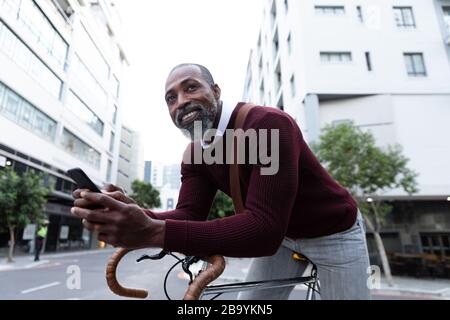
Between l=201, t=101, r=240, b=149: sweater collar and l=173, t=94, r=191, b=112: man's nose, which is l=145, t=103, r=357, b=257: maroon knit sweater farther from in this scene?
l=173, t=94, r=191, b=112: man's nose

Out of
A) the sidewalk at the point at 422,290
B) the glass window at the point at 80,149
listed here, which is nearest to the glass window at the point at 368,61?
the sidewalk at the point at 422,290

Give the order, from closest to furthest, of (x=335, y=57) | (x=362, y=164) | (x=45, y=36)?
(x=362, y=164), (x=45, y=36), (x=335, y=57)

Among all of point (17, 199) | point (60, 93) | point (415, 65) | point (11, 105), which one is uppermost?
point (60, 93)

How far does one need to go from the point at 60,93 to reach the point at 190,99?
1692 cm

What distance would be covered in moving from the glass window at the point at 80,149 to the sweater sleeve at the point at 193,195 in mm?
17345

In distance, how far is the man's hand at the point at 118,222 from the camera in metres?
0.60

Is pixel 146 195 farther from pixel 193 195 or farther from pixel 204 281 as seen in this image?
pixel 204 281

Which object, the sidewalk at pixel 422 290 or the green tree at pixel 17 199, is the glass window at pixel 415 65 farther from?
the green tree at pixel 17 199

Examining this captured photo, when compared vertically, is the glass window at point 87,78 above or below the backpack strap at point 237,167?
above

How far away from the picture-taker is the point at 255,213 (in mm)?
734

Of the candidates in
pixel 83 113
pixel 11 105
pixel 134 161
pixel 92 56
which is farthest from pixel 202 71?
pixel 83 113

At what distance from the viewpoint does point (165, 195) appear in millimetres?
1742

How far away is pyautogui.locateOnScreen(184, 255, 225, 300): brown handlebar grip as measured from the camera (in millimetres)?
627

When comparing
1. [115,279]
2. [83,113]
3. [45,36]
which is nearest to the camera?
[115,279]
